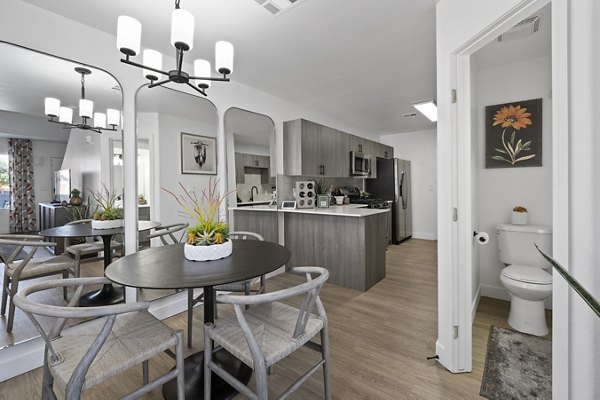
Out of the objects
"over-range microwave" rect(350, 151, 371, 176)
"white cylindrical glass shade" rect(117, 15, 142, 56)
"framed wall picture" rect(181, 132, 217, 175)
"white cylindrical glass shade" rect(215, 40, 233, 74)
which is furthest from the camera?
"over-range microwave" rect(350, 151, 371, 176)

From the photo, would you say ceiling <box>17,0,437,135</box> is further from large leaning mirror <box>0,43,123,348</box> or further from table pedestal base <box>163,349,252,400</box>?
table pedestal base <box>163,349,252,400</box>

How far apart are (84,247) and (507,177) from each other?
3955 mm

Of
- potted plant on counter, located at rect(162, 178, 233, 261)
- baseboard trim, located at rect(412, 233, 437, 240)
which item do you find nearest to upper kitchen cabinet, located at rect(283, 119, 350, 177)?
potted plant on counter, located at rect(162, 178, 233, 261)

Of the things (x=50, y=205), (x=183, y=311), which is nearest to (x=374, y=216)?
(x=183, y=311)

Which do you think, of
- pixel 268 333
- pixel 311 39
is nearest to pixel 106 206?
pixel 268 333

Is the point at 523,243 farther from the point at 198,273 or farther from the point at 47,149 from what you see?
the point at 47,149

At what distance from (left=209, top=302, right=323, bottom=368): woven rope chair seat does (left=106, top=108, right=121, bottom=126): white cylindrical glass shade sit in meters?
1.88

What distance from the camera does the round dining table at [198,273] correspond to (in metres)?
1.21

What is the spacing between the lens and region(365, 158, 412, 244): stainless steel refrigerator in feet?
17.8

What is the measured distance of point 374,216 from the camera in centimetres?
329

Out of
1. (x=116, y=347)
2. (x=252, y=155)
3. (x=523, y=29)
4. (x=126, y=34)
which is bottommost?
(x=116, y=347)

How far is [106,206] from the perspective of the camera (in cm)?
219

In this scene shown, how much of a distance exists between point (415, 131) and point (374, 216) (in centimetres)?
374

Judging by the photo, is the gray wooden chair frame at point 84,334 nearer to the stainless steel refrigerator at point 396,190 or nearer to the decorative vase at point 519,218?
the decorative vase at point 519,218
